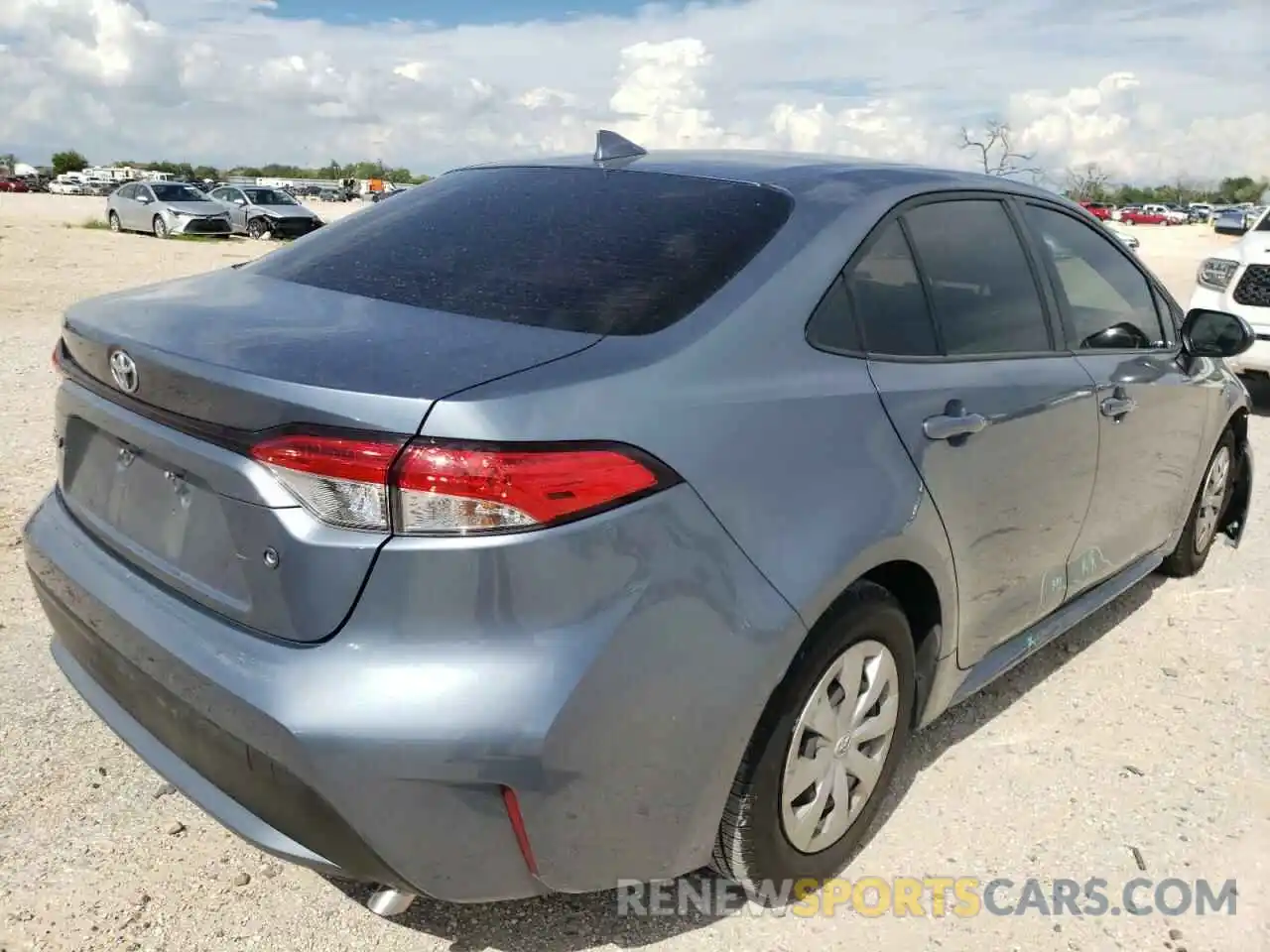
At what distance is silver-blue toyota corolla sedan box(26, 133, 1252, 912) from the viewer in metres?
1.82

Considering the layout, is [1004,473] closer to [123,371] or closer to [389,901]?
[389,901]

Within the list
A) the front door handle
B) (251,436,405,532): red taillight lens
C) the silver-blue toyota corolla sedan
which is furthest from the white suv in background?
(251,436,405,532): red taillight lens

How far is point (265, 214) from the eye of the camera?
26.7m

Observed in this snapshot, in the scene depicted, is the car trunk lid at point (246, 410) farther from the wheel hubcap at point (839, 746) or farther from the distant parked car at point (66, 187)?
the distant parked car at point (66, 187)

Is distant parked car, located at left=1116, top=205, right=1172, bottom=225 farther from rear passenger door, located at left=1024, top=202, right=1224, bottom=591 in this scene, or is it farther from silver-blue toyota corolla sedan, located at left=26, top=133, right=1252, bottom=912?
silver-blue toyota corolla sedan, located at left=26, top=133, right=1252, bottom=912

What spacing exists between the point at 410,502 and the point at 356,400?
7.9 inches

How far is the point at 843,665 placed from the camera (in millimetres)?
2412

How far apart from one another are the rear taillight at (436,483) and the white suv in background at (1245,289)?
24.7ft

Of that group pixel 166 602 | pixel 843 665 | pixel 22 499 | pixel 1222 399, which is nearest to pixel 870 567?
pixel 843 665

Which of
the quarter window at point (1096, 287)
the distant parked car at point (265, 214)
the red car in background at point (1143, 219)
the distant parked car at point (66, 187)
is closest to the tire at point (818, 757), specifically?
the quarter window at point (1096, 287)

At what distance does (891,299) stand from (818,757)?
43.6 inches

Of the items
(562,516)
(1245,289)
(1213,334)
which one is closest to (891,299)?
(562,516)

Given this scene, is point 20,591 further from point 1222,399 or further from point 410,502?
point 1222,399

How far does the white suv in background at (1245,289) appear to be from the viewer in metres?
8.05
